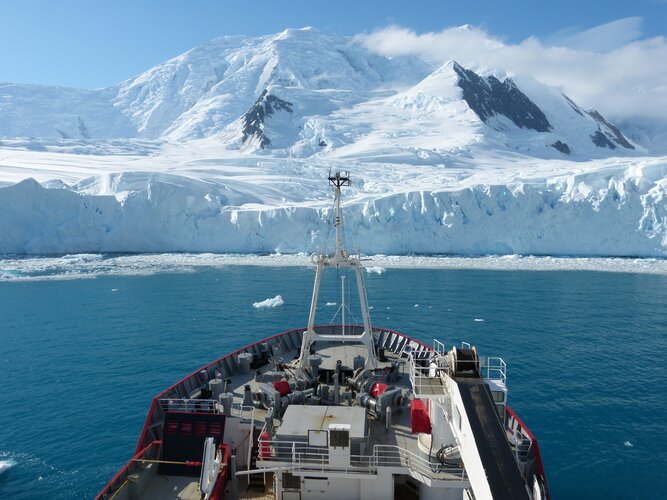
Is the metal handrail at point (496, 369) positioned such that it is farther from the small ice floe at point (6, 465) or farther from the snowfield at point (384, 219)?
the snowfield at point (384, 219)

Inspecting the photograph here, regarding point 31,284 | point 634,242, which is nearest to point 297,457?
point 31,284

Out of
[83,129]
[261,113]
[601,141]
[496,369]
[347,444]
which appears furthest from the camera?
[83,129]

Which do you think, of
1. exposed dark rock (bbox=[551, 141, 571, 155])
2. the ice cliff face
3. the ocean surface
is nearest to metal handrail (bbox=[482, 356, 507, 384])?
the ocean surface

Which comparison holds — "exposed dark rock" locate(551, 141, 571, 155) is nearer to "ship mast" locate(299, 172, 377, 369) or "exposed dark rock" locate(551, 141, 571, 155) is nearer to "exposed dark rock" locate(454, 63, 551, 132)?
"exposed dark rock" locate(454, 63, 551, 132)

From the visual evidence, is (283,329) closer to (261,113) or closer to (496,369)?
(496,369)

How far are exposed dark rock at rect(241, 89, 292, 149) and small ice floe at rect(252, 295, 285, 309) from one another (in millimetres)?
75794

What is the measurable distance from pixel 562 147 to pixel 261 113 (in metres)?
64.1

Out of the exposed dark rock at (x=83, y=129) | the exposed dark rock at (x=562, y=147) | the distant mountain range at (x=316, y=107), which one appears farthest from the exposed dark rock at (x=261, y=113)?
the exposed dark rock at (x=562, y=147)

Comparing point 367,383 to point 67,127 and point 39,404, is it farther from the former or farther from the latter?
point 67,127

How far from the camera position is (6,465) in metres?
13.7

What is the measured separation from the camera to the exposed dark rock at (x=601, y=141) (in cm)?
11219

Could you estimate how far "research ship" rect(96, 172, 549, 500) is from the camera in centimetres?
784

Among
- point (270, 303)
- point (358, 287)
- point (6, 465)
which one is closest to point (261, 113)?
point (270, 303)

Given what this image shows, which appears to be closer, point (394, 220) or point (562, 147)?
point (394, 220)
